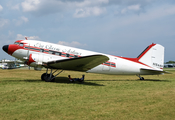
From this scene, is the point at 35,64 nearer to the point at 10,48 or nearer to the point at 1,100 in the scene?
the point at 10,48

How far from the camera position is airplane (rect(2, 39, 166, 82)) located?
14.7 m

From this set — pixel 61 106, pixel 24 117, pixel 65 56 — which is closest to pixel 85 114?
pixel 61 106

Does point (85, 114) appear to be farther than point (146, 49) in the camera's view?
No

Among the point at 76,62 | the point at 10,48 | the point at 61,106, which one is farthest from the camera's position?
the point at 10,48

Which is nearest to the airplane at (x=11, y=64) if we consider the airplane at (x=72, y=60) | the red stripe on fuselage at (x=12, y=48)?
the red stripe on fuselage at (x=12, y=48)

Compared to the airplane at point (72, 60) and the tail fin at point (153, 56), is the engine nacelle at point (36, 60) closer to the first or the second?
the airplane at point (72, 60)

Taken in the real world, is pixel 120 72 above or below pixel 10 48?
below

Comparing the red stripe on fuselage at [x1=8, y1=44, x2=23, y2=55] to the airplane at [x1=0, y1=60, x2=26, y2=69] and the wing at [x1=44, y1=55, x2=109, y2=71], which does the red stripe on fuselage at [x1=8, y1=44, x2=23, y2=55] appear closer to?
the airplane at [x1=0, y1=60, x2=26, y2=69]

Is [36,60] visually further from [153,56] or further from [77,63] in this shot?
[153,56]

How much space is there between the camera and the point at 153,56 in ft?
61.7

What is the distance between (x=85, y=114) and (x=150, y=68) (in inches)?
586

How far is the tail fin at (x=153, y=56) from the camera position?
18.6 meters

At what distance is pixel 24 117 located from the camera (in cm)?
529

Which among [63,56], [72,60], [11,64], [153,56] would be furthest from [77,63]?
[11,64]
